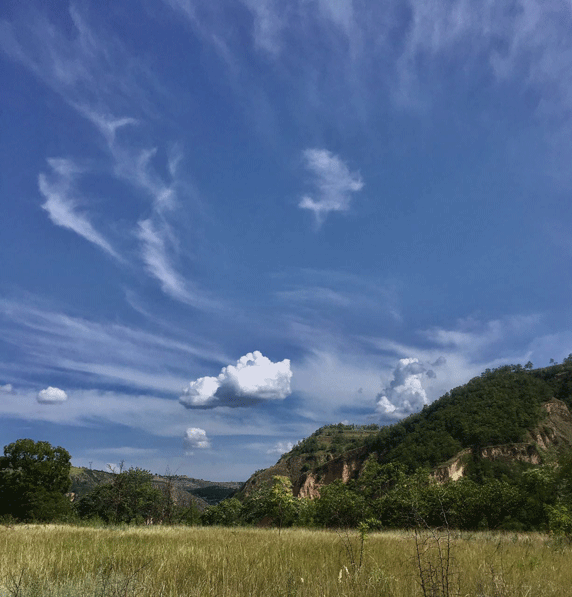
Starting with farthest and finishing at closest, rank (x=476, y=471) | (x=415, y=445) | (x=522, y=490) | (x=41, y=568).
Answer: (x=415, y=445)
(x=476, y=471)
(x=522, y=490)
(x=41, y=568)

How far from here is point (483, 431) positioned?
10625 centimetres

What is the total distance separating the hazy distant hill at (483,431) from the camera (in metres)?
100

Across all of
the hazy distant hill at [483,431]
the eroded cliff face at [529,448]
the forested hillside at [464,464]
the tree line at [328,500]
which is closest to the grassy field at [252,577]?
the tree line at [328,500]

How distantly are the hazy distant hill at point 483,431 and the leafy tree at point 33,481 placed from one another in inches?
1733

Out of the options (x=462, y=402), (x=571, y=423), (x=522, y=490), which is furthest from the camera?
(x=462, y=402)

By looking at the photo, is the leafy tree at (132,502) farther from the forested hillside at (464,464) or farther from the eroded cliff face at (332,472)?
the eroded cliff face at (332,472)

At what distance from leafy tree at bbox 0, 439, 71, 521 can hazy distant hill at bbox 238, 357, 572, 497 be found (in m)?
44.0

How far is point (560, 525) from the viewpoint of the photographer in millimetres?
14953

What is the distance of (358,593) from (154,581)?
239 cm

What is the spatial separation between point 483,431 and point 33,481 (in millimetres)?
99578

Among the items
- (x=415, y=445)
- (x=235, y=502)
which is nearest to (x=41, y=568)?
(x=235, y=502)

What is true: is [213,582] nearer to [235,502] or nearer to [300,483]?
[235,502]

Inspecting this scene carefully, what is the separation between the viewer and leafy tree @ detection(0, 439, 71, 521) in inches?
2383

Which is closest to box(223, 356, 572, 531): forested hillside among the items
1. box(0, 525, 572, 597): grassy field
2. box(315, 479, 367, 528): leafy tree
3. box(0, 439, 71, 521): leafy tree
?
box(315, 479, 367, 528): leafy tree
